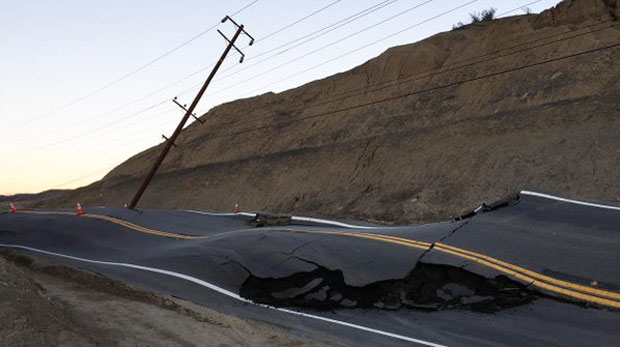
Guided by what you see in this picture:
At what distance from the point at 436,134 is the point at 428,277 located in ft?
61.3

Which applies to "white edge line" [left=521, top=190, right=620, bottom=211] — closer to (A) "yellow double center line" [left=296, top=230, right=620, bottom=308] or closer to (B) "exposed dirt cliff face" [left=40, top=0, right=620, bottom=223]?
(A) "yellow double center line" [left=296, top=230, right=620, bottom=308]

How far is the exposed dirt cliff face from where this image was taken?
21094 mm

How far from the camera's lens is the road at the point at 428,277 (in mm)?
7676

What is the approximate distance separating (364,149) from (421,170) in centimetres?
550

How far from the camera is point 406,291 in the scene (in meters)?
8.97

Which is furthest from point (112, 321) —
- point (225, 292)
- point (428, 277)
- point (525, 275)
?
point (525, 275)

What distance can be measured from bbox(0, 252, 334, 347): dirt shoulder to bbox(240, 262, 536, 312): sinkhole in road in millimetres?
1397

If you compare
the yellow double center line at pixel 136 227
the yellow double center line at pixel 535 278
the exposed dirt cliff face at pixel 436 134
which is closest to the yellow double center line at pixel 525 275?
the yellow double center line at pixel 535 278

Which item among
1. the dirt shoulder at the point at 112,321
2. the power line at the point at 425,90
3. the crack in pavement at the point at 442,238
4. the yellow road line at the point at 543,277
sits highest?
the power line at the point at 425,90

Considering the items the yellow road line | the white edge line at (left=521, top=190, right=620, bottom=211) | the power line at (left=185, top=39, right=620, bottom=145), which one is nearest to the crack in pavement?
the yellow road line

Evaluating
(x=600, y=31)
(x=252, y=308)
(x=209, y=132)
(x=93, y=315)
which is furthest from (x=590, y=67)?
(x=209, y=132)

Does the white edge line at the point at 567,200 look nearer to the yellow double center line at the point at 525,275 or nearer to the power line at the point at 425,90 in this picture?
the yellow double center line at the point at 525,275

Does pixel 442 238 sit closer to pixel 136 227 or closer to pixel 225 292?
pixel 225 292

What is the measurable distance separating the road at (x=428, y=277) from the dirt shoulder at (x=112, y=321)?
0.69 meters
